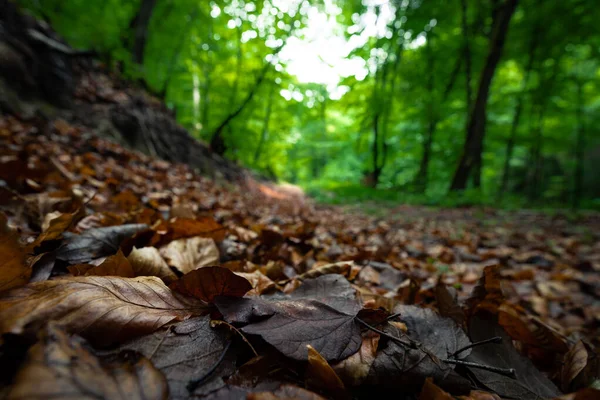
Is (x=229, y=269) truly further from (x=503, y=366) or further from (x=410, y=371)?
(x=503, y=366)

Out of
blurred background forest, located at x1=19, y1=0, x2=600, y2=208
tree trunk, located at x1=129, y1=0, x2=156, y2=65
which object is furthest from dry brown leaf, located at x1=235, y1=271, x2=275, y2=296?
tree trunk, located at x1=129, y1=0, x2=156, y2=65

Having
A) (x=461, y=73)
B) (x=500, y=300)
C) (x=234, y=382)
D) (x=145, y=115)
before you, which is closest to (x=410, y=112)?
(x=461, y=73)

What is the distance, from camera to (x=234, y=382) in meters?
0.50

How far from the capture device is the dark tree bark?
6.65 meters

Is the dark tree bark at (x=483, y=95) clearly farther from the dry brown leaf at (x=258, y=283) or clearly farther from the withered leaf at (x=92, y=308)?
the withered leaf at (x=92, y=308)

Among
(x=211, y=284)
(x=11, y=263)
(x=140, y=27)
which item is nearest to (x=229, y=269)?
(x=211, y=284)

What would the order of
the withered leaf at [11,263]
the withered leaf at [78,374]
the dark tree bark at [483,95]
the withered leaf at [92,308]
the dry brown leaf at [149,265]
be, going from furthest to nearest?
the dark tree bark at [483,95] → the dry brown leaf at [149,265] → the withered leaf at [11,263] → the withered leaf at [92,308] → the withered leaf at [78,374]

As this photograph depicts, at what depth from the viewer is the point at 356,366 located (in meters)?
0.57

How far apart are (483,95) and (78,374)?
9024 millimetres

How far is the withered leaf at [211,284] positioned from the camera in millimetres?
667

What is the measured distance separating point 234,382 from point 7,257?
1.63 feet

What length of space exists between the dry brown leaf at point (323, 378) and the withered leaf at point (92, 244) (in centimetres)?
72

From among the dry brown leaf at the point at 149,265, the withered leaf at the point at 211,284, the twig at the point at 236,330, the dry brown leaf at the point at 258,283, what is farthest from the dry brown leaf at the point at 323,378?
the dry brown leaf at the point at 149,265

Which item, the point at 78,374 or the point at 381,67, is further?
the point at 381,67
